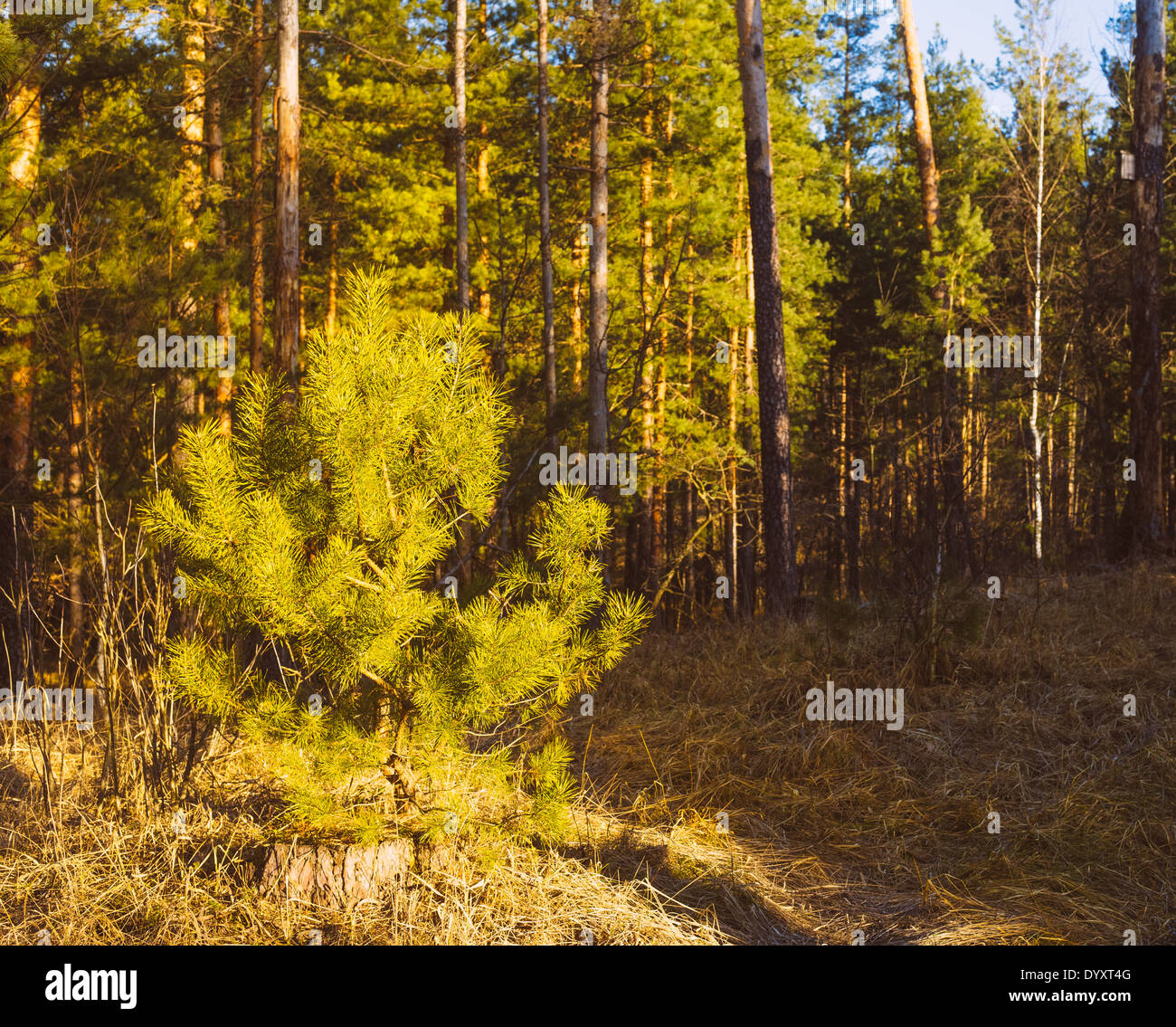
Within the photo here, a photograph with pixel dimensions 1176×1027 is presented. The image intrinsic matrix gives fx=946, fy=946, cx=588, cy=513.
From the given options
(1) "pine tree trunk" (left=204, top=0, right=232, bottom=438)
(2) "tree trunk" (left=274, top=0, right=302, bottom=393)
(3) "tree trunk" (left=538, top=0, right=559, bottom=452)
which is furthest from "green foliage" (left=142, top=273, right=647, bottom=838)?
(3) "tree trunk" (left=538, top=0, right=559, bottom=452)

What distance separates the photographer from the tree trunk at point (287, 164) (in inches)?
280

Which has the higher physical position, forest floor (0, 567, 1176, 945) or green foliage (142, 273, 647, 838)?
green foliage (142, 273, 647, 838)

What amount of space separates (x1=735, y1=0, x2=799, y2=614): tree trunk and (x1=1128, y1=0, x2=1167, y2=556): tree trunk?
151 inches

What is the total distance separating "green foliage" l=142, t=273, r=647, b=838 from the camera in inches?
119

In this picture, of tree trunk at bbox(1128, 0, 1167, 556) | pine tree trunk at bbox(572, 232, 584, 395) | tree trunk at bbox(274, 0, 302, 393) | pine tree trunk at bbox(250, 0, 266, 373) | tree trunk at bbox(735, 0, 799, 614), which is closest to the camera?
tree trunk at bbox(274, 0, 302, 393)

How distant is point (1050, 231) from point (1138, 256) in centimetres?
868

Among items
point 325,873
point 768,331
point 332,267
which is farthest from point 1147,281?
point 332,267

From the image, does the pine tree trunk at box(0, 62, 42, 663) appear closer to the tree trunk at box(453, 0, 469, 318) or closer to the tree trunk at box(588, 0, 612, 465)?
the tree trunk at box(453, 0, 469, 318)

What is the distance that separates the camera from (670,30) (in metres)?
14.5

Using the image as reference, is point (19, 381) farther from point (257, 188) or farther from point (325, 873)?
point (325, 873)

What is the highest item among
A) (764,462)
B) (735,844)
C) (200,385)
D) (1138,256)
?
(1138,256)
